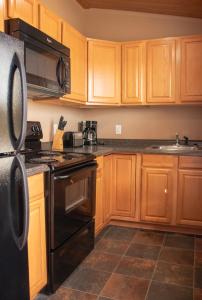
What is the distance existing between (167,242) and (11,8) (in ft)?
7.75

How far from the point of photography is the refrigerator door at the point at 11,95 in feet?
3.72

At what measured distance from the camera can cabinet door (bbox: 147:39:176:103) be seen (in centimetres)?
302

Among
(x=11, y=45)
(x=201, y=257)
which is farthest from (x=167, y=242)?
(x=11, y=45)

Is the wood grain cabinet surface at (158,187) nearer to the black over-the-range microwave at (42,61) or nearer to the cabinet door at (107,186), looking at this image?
the cabinet door at (107,186)

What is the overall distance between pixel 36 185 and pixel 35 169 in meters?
0.11

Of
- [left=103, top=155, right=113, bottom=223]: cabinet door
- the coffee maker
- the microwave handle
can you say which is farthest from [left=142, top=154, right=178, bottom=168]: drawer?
the microwave handle

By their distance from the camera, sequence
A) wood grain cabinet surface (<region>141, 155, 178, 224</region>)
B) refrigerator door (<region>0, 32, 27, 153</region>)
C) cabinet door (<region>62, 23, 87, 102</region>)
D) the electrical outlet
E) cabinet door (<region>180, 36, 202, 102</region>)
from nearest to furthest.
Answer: refrigerator door (<region>0, 32, 27, 153</region>)
cabinet door (<region>62, 23, 87, 102</region>)
wood grain cabinet surface (<region>141, 155, 178, 224</region>)
cabinet door (<region>180, 36, 202, 102</region>)
the electrical outlet

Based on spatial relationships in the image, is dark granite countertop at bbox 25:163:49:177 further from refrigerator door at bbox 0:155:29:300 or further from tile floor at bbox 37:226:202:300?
tile floor at bbox 37:226:202:300

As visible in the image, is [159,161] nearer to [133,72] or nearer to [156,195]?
[156,195]

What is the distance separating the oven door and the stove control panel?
562 mm

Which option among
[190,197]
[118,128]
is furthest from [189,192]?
[118,128]

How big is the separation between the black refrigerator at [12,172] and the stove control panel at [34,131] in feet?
3.67

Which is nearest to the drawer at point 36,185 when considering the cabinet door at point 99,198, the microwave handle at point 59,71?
the microwave handle at point 59,71

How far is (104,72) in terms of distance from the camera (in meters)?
3.14
